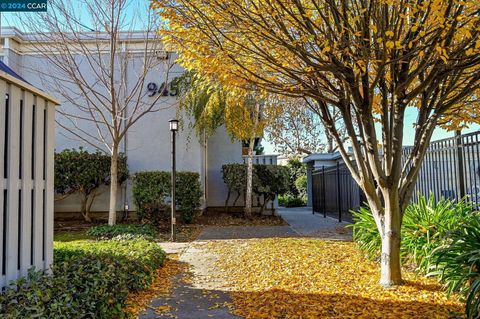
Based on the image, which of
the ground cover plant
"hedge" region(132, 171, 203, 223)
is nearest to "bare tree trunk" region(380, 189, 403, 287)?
the ground cover plant

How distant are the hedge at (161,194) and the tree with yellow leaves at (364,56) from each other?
623 centimetres

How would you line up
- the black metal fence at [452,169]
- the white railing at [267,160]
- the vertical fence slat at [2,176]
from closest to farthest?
the vertical fence slat at [2,176] → the black metal fence at [452,169] → the white railing at [267,160]

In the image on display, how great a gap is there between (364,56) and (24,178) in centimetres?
376

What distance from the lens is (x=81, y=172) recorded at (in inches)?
450

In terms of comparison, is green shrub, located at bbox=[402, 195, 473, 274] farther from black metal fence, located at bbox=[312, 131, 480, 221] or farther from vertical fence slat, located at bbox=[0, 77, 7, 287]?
vertical fence slat, located at bbox=[0, 77, 7, 287]

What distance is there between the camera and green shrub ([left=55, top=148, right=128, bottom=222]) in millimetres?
11336

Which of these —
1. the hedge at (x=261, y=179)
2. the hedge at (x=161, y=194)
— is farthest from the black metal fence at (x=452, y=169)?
the hedge at (x=161, y=194)

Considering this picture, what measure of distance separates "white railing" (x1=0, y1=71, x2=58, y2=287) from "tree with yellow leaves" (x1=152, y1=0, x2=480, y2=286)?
1976mm

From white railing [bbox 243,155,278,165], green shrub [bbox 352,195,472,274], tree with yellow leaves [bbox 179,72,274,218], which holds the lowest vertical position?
Answer: green shrub [bbox 352,195,472,274]

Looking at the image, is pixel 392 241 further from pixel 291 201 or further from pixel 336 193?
pixel 291 201

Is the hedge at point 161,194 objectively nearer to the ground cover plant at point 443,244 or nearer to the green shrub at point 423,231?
the ground cover plant at point 443,244

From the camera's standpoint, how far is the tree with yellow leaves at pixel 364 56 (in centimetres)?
415

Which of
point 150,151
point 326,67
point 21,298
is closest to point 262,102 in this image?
point 150,151

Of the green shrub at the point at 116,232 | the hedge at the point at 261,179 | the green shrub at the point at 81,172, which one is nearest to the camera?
the green shrub at the point at 116,232
